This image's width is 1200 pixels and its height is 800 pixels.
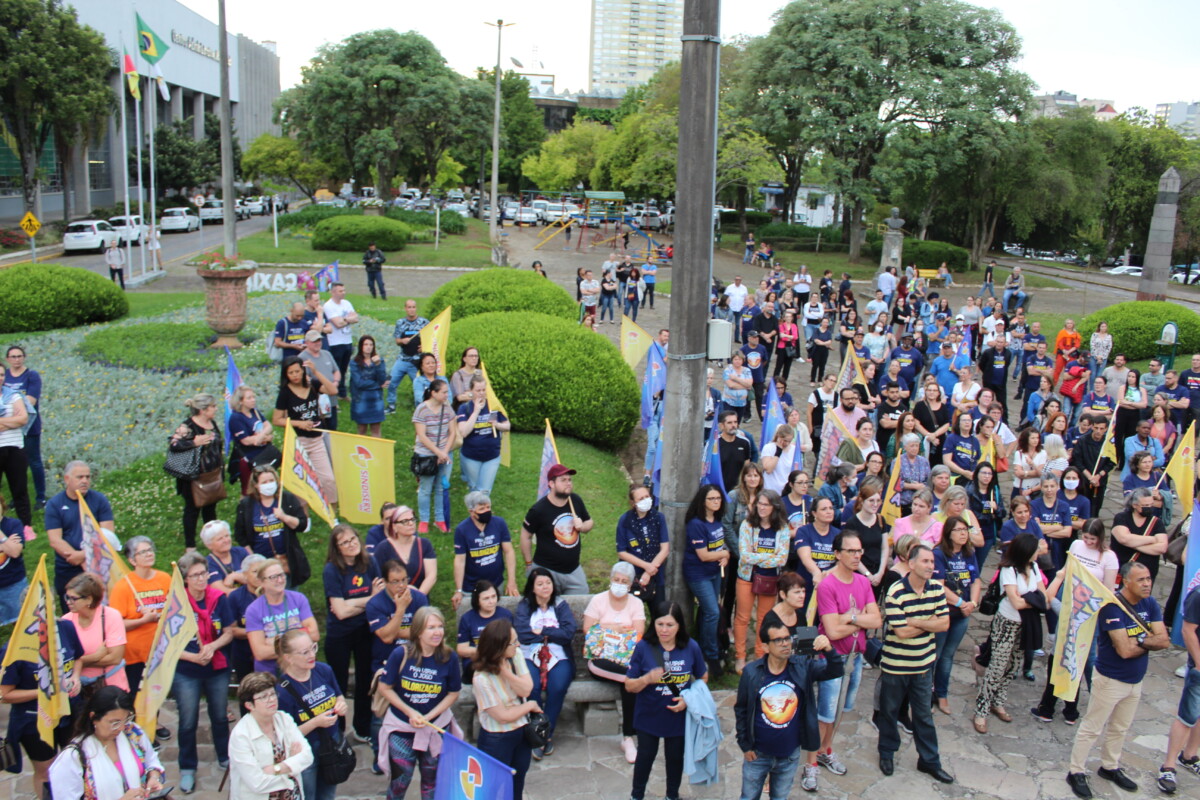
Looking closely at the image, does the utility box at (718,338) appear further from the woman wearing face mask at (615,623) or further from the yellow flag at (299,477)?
the yellow flag at (299,477)

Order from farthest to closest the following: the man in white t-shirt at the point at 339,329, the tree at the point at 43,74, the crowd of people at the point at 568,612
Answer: the tree at the point at 43,74, the man in white t-shirt at the point at 339,329, the crowd of people at the point at 568,612

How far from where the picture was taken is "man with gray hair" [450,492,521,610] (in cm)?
716

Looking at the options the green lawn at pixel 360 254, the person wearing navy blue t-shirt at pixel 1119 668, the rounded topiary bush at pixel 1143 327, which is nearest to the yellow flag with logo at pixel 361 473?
the person wearing navy blue t-shirt at pixel 1119 668

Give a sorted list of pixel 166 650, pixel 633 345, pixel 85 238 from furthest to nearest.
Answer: pixel 85 238, pixel 633 345, pixel 166 650

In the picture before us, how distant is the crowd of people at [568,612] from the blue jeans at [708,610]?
19mm

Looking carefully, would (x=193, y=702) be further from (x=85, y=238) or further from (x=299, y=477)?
(x=85, y=238)

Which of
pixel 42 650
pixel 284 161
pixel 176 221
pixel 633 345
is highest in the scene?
pixel 284 161

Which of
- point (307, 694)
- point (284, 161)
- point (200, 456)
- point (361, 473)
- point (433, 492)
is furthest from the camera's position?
point (284, 161)

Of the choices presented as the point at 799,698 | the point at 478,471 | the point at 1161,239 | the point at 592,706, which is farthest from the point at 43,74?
the point at 799,698

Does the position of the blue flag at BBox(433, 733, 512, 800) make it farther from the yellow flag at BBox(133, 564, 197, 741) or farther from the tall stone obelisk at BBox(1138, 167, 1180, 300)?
the tall stone obelisk at BBox(1138, 167, 1180, 300)

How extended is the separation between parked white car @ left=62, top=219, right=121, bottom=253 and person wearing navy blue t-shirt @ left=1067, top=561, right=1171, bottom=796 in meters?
37.6

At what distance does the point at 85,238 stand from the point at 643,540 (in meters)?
36.2

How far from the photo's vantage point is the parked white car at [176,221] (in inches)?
1847

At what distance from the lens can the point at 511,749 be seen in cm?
585
